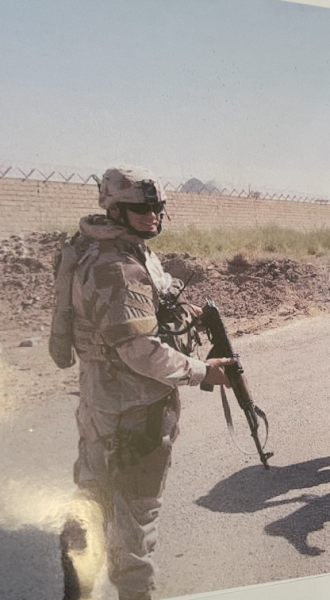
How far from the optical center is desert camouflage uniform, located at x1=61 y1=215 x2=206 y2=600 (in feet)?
5.64

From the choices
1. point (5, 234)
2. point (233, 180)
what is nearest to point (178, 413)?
point (5, 234)

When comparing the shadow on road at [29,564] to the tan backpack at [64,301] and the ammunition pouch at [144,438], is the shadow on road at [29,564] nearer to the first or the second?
the ammunition pouch at [144,438]

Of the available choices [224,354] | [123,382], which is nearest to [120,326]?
[123,382]

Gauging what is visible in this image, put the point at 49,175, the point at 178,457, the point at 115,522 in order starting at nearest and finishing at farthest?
the point at 115,522 < the point at 49,175 < the point at 178,457

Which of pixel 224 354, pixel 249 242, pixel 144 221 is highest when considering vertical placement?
pixel 144 221

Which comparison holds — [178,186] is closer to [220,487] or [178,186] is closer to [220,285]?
[220,285]

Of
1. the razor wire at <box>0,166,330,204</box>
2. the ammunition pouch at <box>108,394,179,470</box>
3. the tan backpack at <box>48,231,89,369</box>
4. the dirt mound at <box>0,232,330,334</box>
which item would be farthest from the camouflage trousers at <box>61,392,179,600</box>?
the razor wire at <box>0,166,330,204</box>

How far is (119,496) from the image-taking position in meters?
1.85

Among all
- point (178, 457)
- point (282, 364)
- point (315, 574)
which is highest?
point (282, 364)

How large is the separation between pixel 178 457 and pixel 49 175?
103cm

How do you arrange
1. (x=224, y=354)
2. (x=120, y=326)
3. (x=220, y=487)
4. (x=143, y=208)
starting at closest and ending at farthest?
(x=120, y=326) < (x=143, y=208) < (x=224, y=354) < (x=220, y=487)

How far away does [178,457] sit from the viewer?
7.02 ft

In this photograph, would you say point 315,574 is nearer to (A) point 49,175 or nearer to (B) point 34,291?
(B) point 34,291

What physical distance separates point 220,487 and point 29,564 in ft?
2.31
